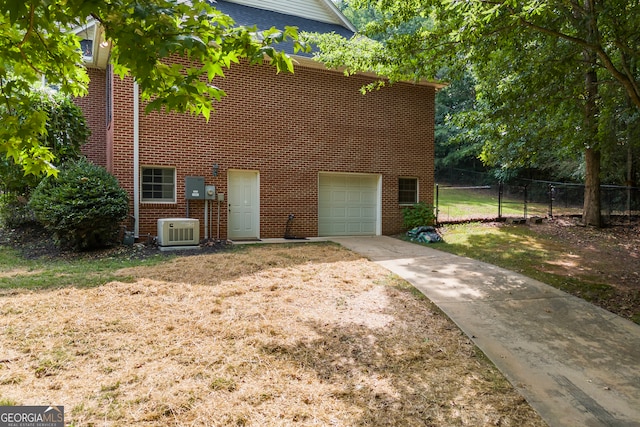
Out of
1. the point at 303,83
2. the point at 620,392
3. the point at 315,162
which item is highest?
the point at 303,83

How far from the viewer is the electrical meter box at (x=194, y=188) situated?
9.73 metres

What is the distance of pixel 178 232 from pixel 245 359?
6363 millimetres

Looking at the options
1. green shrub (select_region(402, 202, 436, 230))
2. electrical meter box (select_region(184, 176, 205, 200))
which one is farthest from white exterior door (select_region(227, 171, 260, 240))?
green shrub (select_region(402, 202, 436, 230))

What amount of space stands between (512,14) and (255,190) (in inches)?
295

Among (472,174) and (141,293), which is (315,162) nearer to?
(141,293)

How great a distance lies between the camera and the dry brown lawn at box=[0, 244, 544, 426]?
8.93 ft

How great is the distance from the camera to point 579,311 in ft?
16.5

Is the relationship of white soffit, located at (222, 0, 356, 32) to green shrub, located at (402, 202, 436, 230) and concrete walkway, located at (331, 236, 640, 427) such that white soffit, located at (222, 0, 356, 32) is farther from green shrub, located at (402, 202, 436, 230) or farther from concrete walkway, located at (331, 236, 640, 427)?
concrete walkway, located at (331, 236, 640, 427)

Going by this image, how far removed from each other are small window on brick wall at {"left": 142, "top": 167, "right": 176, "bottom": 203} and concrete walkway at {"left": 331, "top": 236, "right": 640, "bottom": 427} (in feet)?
20.2

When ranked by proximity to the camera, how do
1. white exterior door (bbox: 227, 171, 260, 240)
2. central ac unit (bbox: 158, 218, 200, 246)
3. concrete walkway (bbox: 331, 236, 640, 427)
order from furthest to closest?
white exterior door (bbox: 227, 171, 260, 240)
central ac unit (bbox: 158, 218, 200, 246)
concrete walkway (bbox: 331, 236, 640, 427)

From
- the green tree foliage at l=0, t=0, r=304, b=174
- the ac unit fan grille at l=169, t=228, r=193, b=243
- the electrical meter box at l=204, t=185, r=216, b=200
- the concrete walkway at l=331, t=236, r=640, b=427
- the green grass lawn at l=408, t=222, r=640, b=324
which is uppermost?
the green tree foliage at l=0, t=0, r=304, b=174

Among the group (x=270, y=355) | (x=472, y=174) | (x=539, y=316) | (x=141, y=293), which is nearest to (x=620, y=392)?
(x=539, y=316)

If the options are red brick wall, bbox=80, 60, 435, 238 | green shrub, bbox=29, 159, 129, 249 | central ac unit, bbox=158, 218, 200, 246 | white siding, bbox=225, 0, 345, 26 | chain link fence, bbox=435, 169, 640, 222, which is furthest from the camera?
chain link fence, bbox=435, 169, 640, 222

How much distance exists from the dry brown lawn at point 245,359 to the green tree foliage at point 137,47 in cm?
174
